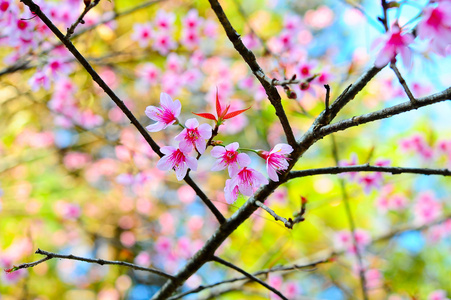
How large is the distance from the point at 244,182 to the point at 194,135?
0.64 feet

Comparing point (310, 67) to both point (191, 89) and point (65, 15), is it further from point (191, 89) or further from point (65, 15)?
point (191, 89)

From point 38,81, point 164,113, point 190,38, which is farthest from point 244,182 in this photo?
point 190,38

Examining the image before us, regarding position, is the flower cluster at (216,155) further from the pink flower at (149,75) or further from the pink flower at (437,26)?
the pink flower at (149,75)

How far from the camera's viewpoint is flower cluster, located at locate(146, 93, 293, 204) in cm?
91

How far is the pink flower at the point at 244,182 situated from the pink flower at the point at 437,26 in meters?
0.50

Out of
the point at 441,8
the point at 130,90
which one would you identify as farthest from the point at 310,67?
the point at 130,90

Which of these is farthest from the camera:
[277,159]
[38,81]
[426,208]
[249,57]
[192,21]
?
[426,208]

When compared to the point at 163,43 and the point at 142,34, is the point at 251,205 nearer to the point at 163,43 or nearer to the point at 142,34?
the point at 163,43

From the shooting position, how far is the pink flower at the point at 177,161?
92cm

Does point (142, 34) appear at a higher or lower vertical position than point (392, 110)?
higher

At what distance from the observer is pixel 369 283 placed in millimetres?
3025

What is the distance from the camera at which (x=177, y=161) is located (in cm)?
97

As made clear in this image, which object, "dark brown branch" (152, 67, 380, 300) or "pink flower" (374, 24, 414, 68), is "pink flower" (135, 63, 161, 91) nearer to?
"dark brown branch" (152, 67, 380, 300)

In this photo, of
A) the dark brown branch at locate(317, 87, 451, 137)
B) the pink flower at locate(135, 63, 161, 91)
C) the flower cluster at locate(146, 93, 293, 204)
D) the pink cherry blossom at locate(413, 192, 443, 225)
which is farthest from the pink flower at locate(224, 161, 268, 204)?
the pink cherry blossom at locate(413, 192, 443, 225)
